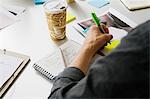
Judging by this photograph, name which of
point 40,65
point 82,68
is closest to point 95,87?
point 82,68

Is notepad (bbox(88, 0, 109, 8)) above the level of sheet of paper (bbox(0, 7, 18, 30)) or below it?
below

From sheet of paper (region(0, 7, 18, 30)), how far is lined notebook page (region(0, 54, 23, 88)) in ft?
0.74

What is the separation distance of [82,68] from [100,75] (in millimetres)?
330

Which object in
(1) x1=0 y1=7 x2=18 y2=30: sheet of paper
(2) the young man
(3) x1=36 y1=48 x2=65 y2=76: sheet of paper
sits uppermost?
(1) x1=0 y1=7 x2=18 y2=30: sheet of paper

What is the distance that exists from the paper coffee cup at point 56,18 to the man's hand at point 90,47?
115mm

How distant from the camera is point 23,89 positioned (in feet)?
2.74

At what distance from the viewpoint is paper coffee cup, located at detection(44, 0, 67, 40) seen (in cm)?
96

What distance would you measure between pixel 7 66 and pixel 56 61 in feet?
0.58

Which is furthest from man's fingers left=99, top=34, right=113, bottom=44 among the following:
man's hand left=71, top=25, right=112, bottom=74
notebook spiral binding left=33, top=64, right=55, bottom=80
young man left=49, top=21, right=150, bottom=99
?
young man left=49, top=21, right=150, bottom=99

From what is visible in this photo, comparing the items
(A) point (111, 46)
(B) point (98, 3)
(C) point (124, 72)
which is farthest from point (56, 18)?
(C) point (124, 72)

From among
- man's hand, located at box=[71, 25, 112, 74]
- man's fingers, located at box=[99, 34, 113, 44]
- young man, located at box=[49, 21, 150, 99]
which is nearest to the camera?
young man, located at box=[49, 21, 150, 99]

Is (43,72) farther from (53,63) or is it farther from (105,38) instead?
(105,38)

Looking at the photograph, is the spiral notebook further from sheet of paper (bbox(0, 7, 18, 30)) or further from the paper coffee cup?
sheet of paper (bbox(0, 7, 18, 30))

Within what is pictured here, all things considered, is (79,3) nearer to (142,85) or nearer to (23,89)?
(23,89)
